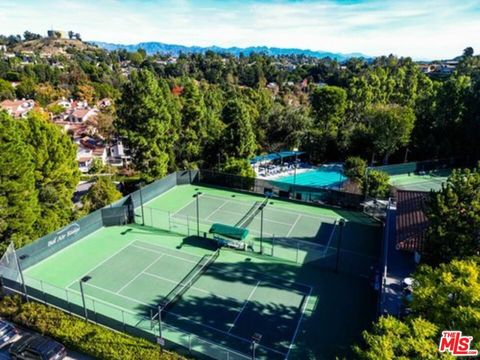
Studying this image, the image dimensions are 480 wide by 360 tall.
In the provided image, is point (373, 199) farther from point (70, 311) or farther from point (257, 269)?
point (70, 311)

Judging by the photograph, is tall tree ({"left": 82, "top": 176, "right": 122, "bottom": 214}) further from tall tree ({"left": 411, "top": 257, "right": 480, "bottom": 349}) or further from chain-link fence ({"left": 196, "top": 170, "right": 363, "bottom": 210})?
tall tree ({"left": 411, "top": 257, "right": 480, "bottom": 349})

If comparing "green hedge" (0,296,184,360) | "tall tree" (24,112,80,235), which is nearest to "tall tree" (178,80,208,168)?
"tall tree" (24,112,80,235)

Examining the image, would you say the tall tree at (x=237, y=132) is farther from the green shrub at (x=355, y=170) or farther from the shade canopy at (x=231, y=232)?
the shade canopy at (x=231, y=232)

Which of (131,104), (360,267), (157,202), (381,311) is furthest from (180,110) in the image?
(381,311)

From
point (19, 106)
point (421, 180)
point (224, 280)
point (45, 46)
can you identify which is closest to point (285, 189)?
point (224, 280)

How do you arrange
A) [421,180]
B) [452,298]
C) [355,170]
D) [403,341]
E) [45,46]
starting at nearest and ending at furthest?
[403,341] → [452,298] → [355,170] → [421,180] → [45,46]

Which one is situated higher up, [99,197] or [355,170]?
[355,170]

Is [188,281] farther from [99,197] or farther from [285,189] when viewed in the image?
[285,189]
